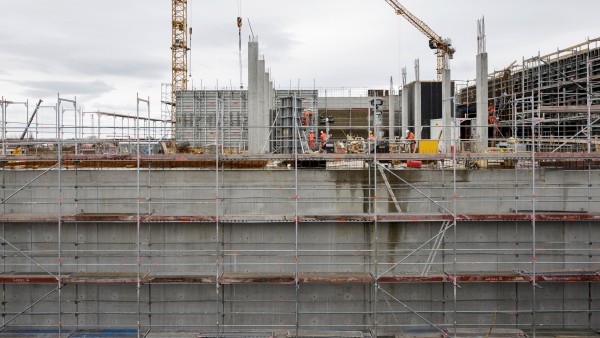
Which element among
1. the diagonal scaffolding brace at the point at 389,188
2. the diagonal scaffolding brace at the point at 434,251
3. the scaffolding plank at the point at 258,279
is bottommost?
the scaffolding plank at the point at 258,279

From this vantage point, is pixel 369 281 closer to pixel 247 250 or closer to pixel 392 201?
pixel 392 201

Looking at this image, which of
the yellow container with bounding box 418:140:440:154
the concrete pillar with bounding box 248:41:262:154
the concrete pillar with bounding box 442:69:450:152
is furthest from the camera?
the concrete pillar with bounding box 442:69:450:152

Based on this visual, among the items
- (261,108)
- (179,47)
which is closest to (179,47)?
(179,47)

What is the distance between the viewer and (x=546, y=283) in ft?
43.6

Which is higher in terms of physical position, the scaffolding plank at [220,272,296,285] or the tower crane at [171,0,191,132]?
the tower crane at [171,0,191,132]

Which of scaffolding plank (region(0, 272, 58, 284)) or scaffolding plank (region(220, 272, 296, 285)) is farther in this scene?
scaffolding plank (region(220, 272, 296, 285))

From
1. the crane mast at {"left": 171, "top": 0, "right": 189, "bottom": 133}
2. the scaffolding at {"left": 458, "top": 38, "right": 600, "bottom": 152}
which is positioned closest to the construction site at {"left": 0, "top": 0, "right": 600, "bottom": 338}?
the scaffolding at {"left": 458, "top": 38, "right": 600, "bottom": 152}

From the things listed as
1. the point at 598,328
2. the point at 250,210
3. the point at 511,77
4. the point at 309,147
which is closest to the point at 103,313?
the point at 250,210

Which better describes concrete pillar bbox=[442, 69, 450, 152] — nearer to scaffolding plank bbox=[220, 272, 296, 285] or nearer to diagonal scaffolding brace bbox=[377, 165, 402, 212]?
diagonal scaffolding brace bbox=[377, 165, 402, 212]

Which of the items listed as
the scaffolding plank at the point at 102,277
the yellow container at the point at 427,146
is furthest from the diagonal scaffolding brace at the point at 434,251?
the scaffolding plank at the point at 102,277

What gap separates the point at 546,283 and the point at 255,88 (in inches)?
422

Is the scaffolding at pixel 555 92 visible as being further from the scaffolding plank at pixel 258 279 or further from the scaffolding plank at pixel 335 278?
the scaffolding plank at pixel 258 279

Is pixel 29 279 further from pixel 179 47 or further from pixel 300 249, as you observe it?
pixel 179 47

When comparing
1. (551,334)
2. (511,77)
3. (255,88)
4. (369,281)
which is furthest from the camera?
(511,77)
